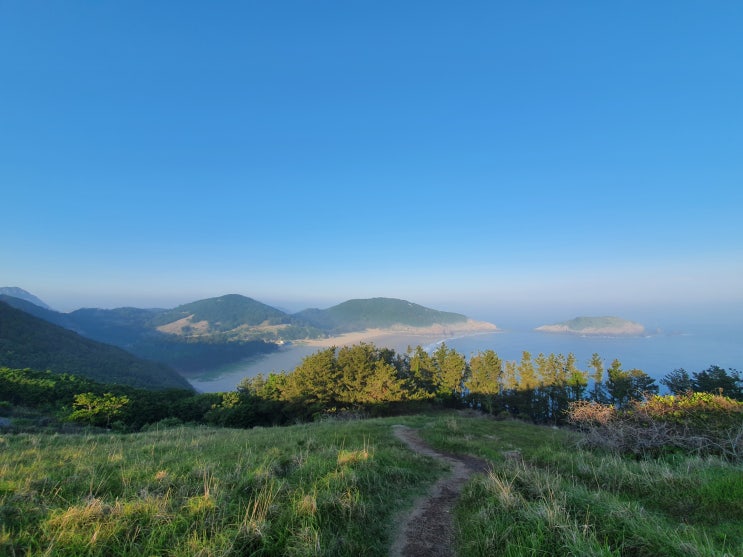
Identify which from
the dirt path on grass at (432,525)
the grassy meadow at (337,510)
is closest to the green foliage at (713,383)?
the grassy meadow at (337,510)

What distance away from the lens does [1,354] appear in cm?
8569

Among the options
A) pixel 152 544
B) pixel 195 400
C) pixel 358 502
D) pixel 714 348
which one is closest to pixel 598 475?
pixel 358 502

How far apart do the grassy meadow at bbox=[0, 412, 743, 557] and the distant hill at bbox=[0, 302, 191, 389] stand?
104510 mm

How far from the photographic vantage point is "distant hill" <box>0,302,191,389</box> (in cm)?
9029

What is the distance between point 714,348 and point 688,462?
21562cm

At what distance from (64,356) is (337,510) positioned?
141 m

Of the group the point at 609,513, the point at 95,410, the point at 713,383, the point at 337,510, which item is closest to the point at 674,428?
the point at 609,513

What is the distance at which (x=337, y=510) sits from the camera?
4902mm

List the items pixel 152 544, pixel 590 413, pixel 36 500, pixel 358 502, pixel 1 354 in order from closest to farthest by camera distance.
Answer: pixel 152 544 → pixel 36 500 → pixel 358 502 → pixel 590 413 → pixel 1 354

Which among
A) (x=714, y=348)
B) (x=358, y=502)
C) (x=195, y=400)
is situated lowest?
(x=714, y=348)

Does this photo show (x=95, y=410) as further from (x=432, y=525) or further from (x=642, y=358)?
(x=642, y=358)

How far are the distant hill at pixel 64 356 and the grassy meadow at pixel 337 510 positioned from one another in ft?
343

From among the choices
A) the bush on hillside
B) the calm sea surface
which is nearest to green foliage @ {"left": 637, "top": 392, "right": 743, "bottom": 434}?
the bush on hillside

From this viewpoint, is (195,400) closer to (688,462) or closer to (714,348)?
(688,462)
